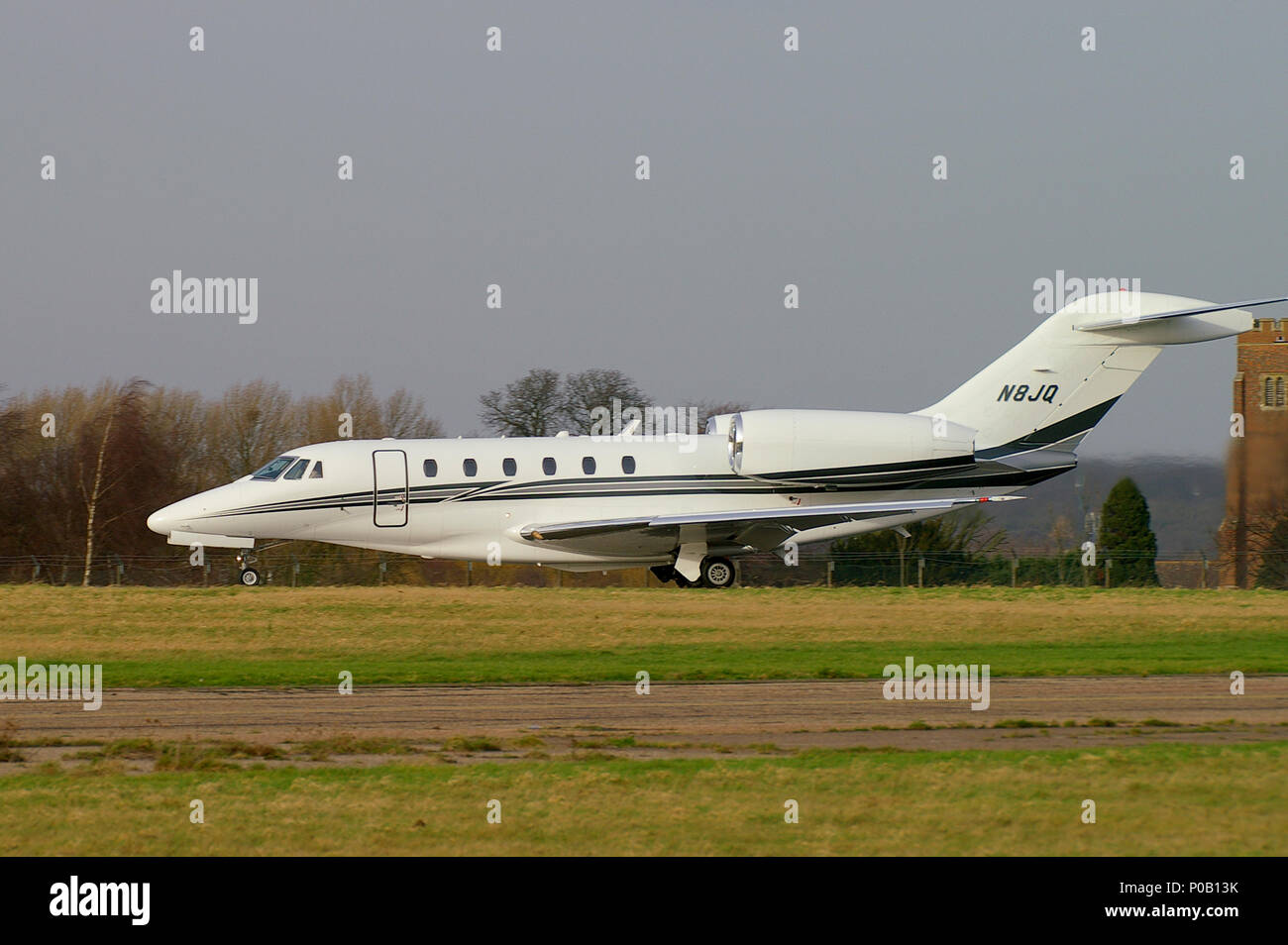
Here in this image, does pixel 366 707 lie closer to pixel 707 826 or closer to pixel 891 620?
pixel 707 826

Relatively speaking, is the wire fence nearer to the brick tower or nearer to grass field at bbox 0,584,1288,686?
the brick tower

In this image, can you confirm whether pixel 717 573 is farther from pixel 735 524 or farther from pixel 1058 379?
pixel 1058 379

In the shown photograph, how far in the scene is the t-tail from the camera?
90.3 ft

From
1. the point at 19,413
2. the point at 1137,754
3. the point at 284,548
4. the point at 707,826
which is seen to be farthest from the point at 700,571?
the point at 19,413

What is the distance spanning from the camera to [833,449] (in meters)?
26.8

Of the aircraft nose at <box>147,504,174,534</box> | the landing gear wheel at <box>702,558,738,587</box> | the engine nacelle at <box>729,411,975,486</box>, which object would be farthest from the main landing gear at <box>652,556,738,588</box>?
the aircraft nose at <box>147,504,174,534</box>

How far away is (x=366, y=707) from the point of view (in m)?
13.9

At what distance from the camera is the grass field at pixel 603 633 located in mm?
17250

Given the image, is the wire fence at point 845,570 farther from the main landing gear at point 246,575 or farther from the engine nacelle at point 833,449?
the engine nacelle at point 833,449

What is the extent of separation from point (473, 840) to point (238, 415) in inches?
1556

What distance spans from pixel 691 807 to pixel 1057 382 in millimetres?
20920

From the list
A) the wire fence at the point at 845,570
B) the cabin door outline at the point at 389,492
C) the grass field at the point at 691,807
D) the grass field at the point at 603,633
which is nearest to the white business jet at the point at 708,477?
the cabin door outline at the point at 389,492

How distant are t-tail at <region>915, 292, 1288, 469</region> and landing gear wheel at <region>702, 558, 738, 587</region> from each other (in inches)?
202

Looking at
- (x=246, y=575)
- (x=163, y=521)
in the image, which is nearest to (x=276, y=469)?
(x=246, y=575)
